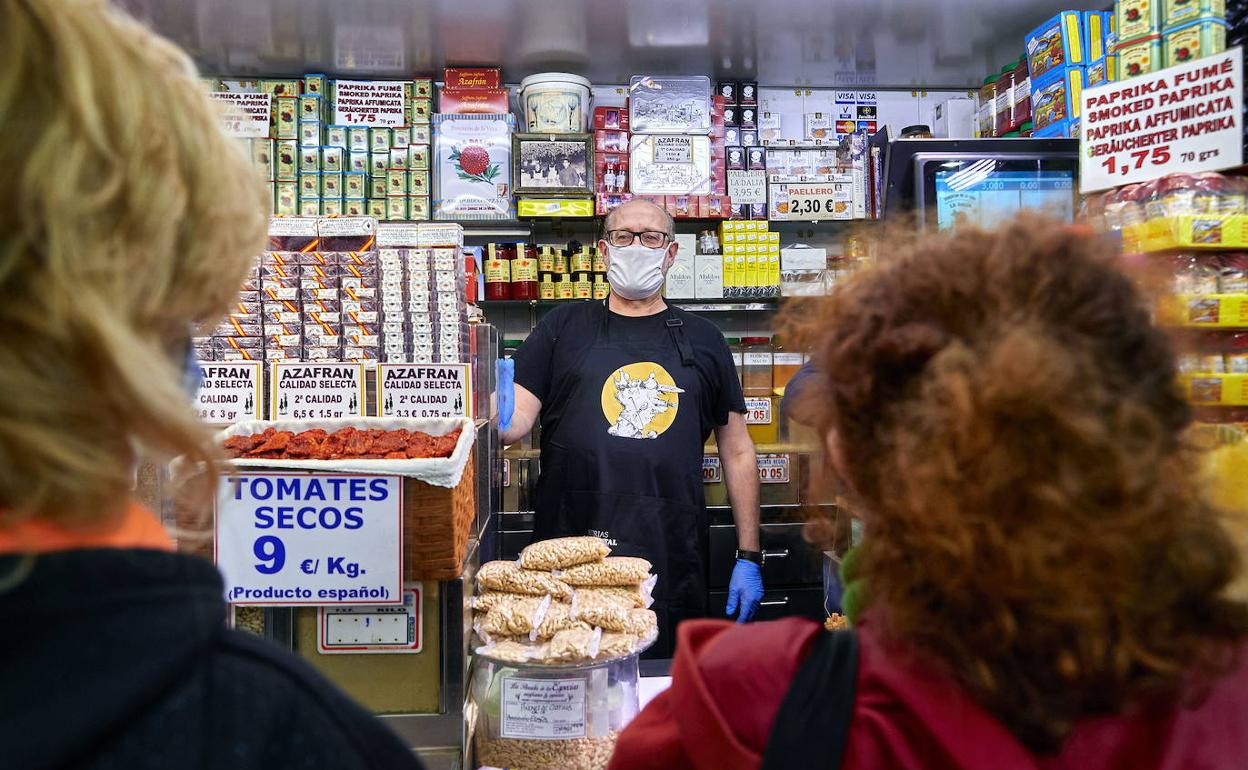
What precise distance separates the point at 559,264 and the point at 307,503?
3.28 meters

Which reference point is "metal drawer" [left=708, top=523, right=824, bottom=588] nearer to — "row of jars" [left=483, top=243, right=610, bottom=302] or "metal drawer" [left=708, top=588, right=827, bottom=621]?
"metal drawer" [left=708, top=588, right=827, bottom=621]

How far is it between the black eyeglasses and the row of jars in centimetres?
135

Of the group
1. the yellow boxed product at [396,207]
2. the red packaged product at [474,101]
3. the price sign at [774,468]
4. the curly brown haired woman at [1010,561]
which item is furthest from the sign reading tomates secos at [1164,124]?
the yellow boxed product at [396,207]

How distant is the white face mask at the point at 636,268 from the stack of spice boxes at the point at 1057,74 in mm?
1354

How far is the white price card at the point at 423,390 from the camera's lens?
5.84 ft

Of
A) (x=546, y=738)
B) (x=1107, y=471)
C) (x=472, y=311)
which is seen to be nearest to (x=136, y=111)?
(x=1107, y=471)

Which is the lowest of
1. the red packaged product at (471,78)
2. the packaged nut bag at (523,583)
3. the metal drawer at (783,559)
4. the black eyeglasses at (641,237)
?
the metal drawer at (783,559)

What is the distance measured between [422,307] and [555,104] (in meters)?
2.97

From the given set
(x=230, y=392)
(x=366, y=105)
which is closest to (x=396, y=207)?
(x=366, y=105)

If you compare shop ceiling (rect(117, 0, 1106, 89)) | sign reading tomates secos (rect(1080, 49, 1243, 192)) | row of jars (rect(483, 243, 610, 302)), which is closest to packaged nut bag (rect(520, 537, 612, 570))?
sign reading tomates secos (rect(1080, 49, 1243, 192))

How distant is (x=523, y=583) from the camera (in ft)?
4.79

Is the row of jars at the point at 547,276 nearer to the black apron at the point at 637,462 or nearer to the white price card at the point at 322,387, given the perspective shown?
the black apron at the point at 637,462

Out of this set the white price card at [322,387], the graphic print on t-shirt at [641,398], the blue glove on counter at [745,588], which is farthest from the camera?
the graphic print on t-shirt at [641,398]

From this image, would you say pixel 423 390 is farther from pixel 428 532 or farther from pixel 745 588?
pixel 745 588
